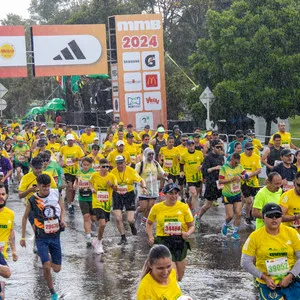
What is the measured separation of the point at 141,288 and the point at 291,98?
22883mm

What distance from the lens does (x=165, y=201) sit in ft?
32.6

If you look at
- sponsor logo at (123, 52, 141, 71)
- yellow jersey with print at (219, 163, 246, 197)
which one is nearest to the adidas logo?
sponsor logo at (123, 52, 141, 71)

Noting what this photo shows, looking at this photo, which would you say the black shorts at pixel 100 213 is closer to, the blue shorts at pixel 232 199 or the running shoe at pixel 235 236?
the blue shorts at pixel 232 199

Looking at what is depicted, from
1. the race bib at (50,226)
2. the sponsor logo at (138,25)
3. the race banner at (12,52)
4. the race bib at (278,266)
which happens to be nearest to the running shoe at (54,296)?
the race bib at (50,226)

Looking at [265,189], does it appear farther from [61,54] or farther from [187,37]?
[187,37]

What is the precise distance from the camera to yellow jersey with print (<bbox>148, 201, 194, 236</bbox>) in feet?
32.3

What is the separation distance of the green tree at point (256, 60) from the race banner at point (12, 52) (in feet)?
25.7

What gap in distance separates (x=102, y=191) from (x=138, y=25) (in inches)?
763

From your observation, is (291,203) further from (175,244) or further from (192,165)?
(192,165)

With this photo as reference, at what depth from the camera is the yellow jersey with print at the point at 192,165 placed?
57.6ft

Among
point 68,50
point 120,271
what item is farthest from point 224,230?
point 68,50

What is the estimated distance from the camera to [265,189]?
33.0ft

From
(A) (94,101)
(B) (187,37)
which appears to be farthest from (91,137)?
(B) (187,37)

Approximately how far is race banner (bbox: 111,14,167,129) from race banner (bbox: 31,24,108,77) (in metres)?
1.60
